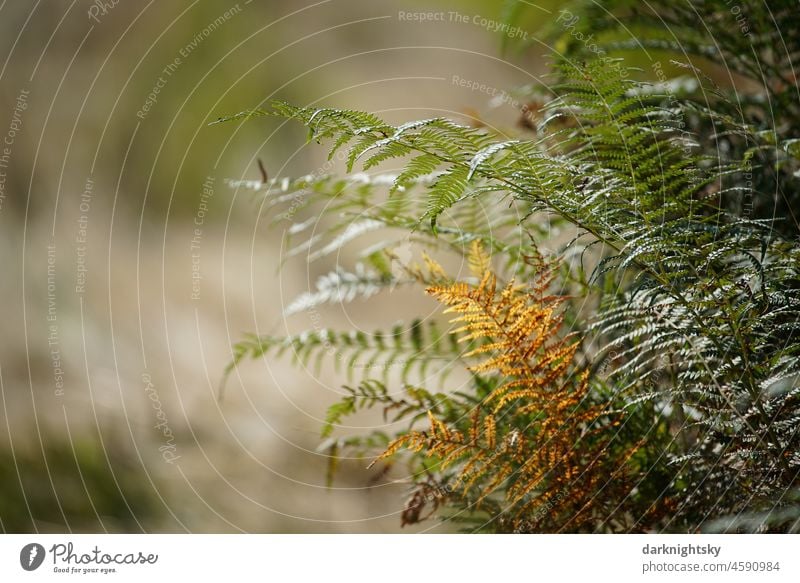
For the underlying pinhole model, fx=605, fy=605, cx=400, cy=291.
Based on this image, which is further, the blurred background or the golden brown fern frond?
the blurred background

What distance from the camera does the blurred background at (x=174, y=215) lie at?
1244 mm

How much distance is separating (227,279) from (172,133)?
1.41ft

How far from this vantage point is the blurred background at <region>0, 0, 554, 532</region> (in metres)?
1.24
